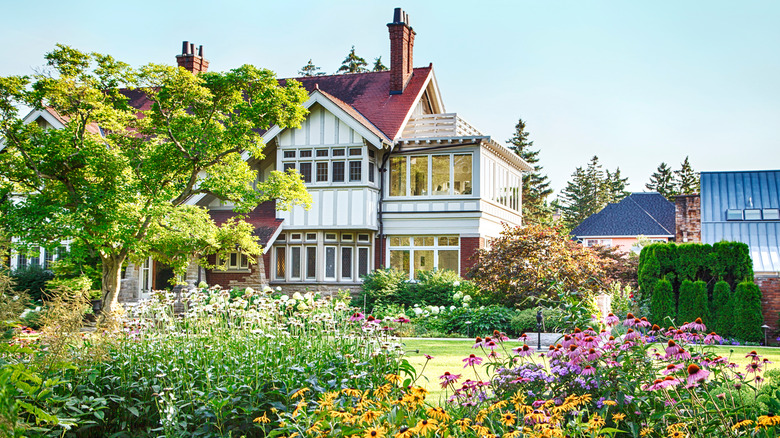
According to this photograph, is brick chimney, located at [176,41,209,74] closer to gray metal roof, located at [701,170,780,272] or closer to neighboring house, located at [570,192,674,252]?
gray metal roof, located at [701,170,780,272]

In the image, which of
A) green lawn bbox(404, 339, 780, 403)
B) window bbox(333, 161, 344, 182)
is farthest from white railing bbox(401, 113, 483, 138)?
green lawn bbox(404, 339, 780, 403)

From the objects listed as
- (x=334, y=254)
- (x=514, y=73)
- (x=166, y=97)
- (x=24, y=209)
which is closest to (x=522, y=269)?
(x=514, y=73)

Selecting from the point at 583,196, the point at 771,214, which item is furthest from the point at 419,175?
the point at 583,196

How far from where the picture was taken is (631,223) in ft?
133

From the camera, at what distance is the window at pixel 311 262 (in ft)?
71.5

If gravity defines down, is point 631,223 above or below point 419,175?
below

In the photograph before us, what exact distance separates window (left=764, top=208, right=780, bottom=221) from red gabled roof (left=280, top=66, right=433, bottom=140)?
35.9 feet

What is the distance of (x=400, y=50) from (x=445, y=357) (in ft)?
49.0

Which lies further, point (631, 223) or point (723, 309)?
point (631, 223)

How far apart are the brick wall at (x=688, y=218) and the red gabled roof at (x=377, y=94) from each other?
9349mm

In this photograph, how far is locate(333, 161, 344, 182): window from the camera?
21312 millimetres

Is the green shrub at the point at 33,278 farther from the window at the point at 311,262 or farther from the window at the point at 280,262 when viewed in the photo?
the window at the point at 311,262

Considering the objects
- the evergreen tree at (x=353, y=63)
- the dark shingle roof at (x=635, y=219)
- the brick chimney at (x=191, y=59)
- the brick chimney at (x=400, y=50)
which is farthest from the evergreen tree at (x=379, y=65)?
the brick chimney at (x=400, y=50)

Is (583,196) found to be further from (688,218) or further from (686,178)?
(688,218)
